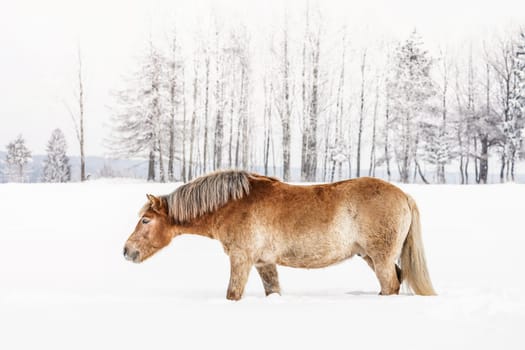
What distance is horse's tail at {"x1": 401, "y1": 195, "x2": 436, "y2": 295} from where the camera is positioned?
5098 millimetres

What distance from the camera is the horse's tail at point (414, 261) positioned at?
5.10 meters

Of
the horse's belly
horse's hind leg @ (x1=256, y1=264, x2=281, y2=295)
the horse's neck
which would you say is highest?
the horse's neck

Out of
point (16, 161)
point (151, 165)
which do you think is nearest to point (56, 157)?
point (16, 161)

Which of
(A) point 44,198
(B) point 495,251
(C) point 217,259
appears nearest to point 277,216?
(C) point 217,259

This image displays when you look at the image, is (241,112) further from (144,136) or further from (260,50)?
(144,136)

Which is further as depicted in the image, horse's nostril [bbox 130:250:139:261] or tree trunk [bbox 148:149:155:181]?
tree trunk [bbox 148:149:155:181]

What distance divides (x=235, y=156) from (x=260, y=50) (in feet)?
17.6

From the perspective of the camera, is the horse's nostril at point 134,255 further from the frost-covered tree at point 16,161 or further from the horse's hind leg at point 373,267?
the frost-covered tree at point 16,161

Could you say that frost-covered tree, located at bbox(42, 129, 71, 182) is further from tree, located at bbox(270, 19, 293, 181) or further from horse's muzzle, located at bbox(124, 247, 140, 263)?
horse's muzzle, located at bbox(124, 247, 140, 263)

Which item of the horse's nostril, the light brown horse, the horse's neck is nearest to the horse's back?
the light brown horse

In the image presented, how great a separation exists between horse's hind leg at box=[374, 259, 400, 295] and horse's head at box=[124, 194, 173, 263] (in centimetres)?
223

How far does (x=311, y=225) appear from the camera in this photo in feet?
15.9

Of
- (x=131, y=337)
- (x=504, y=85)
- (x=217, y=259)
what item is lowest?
(x=217, y=259)

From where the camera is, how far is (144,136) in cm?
2345
